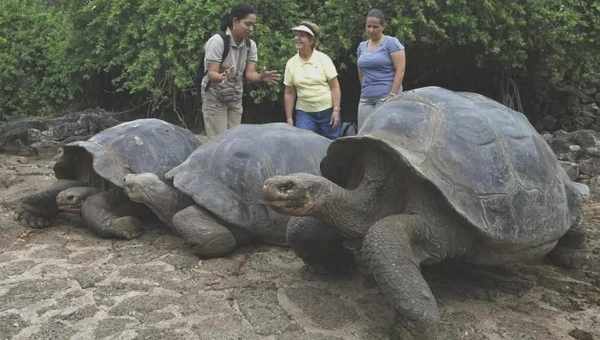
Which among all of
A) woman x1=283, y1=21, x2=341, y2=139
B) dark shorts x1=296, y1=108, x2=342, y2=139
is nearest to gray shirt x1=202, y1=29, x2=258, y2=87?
woman x1=283, y1=21, x2=341, y2=139

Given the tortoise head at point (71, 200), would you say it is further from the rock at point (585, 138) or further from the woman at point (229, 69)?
the rock at point (585, 138)

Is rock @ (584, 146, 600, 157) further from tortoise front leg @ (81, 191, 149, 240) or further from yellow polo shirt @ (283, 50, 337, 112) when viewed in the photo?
tortoise front leg @ (81, 191, 149, 240)

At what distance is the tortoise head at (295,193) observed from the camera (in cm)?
230

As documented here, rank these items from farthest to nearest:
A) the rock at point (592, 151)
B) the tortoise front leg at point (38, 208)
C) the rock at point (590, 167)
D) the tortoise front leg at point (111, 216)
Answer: the rock at point (592, 151)
the rock at point (590, 167)
the tortoise front leg at point (38, 208)
the tortoise front leg at point (111, 216)

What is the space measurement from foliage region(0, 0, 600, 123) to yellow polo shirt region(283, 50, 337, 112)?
5.54ft

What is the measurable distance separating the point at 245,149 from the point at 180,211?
54cm

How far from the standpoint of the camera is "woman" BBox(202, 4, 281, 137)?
14.4 feet

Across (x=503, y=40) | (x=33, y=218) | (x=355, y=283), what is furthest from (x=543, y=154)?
(x=503, y=40)

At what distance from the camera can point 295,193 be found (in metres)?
2.31

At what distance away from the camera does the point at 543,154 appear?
273cm

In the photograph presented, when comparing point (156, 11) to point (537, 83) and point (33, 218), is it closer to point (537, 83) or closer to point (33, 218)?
point (33, 218)

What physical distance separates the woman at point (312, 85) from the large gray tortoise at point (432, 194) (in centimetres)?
188

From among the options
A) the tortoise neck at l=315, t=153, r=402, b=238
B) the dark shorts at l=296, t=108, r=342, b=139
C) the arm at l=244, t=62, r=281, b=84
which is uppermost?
the arm at l=244, t=62, r=281, b=84

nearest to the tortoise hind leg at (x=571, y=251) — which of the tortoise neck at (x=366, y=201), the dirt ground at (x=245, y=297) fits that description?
the dirt ground at (x=245, y=297)
